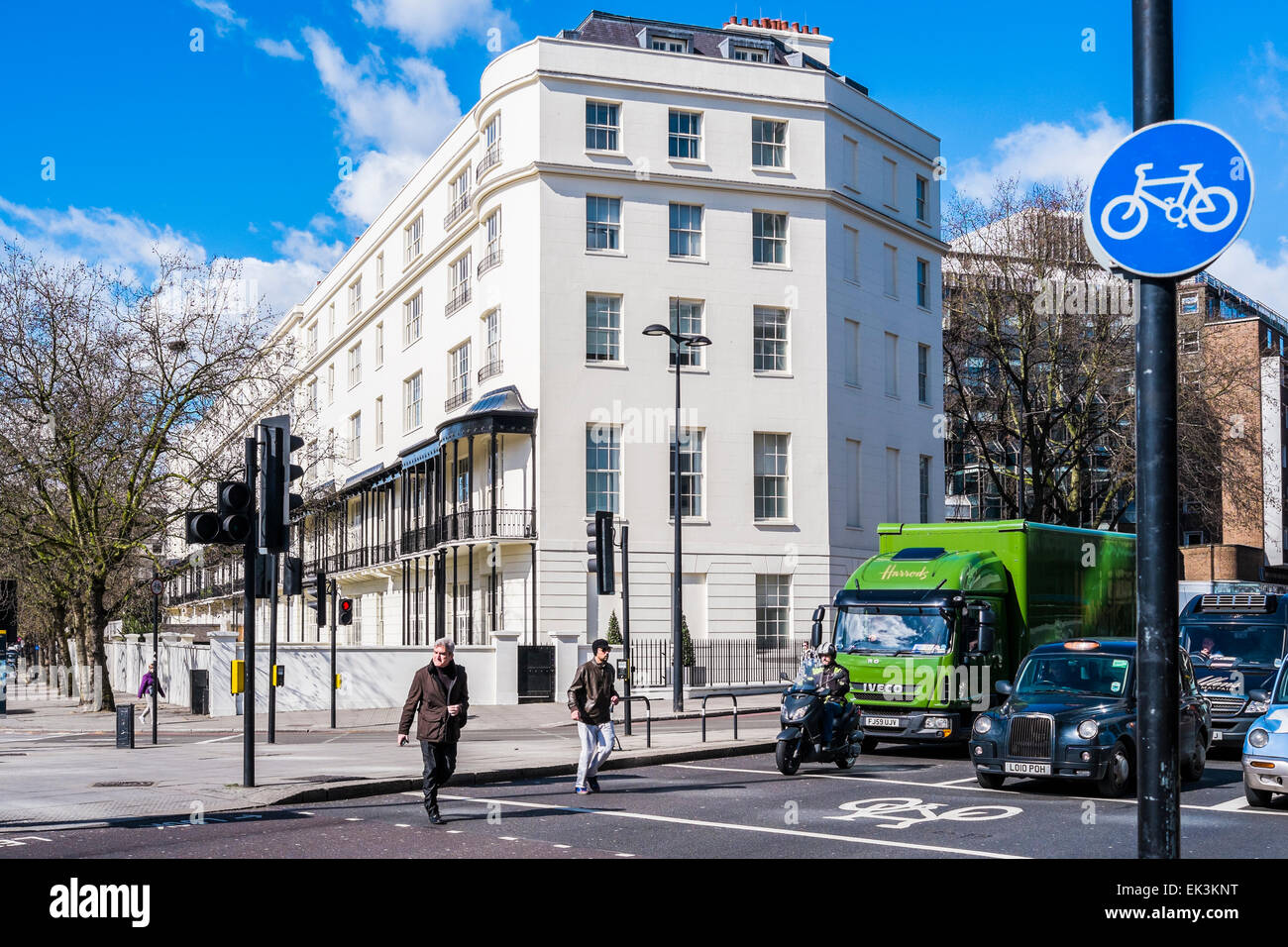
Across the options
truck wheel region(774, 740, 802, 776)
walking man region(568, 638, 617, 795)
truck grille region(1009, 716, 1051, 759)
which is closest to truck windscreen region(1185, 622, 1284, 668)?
truck grille region(1009, 716, 1051, 759)

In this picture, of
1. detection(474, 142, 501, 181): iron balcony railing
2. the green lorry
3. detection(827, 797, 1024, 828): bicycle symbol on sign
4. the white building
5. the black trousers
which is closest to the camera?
the black trousers

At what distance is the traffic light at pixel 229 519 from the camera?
13898 mm

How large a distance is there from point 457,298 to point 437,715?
33946 millimetres

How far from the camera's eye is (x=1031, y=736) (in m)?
14.6

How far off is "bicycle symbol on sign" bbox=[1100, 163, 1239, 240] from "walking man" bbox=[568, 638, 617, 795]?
35.7 feet

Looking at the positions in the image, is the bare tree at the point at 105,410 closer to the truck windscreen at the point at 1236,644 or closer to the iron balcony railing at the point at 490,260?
the iron balcony railing at the point at 490,260

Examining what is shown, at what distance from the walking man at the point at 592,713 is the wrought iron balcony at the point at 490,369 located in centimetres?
2595

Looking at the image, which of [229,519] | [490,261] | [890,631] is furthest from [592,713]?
[490,261]

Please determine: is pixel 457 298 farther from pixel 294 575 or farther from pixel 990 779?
pixel 990 779

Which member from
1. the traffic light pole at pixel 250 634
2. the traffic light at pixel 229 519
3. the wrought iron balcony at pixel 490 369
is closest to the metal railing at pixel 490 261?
the wrought iron balcony at pixel 490 369

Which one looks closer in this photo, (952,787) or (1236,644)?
(952,787)

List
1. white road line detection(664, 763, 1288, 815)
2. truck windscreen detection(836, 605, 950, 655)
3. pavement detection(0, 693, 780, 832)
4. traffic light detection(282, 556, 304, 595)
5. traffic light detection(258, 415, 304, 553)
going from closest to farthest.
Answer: white road line detection(664, 763, 1288, 815) < pavement detection(0, 693, 780, 832) < traffic light detection(258, 415, 304, 553) < truck windscreen detection(836, 605, 950, 655) < traffic light detection(282, 556, 304, 595)

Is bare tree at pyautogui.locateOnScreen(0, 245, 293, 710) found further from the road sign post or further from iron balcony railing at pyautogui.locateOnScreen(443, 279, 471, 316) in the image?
the road sign post

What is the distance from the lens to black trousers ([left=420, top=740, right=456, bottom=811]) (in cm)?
1234
